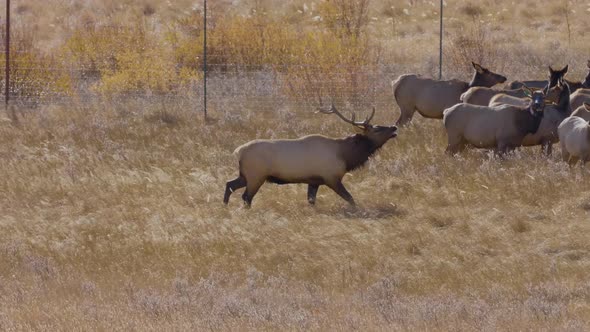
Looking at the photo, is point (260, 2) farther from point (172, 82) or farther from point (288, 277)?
point (288, 277)

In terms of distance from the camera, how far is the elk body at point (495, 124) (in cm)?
1809

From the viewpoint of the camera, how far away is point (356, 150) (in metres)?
15.8

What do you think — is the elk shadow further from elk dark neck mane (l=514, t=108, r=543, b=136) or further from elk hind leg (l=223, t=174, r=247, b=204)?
elk dark neck mane (l=514, t=108, r=543, b=136)

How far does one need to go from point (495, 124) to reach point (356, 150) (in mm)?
3181

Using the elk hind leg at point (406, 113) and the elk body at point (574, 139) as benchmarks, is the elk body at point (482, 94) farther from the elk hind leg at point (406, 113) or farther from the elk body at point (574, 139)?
the elk body at point (574, 139)

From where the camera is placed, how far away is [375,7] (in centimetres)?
4062

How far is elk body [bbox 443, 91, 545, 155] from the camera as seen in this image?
59.4ft

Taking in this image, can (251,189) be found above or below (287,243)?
above

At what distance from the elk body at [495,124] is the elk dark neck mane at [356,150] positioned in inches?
106

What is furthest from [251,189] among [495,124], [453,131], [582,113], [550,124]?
[582,113]

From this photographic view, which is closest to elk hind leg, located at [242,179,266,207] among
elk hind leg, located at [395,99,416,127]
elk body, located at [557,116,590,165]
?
elk body, located at [557,116,590,165]

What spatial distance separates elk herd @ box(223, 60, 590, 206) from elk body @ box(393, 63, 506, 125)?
0.02 m

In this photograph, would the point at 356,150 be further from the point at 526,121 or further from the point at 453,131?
the point at 526,121

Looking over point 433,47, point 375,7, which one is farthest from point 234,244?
point 375,7
